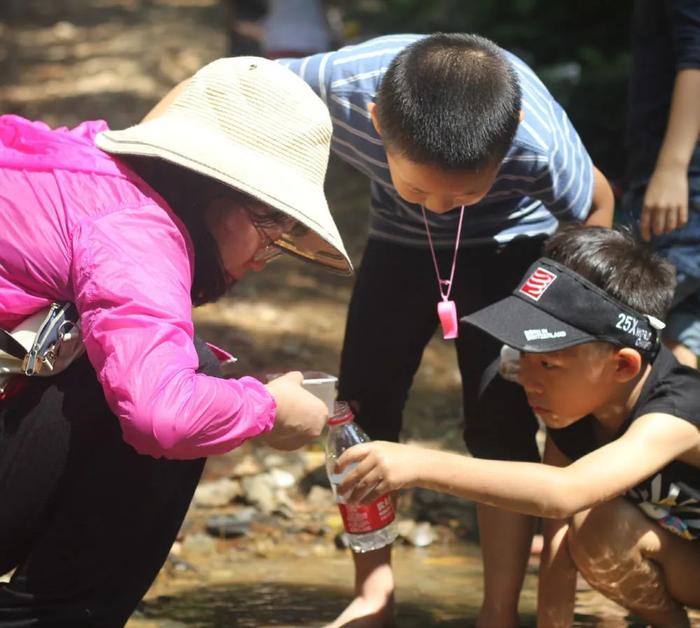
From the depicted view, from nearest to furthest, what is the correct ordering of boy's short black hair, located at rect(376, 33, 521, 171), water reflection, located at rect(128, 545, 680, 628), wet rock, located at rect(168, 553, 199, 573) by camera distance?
boy's short black hair, located at rect(376, 33, 521, 171) → water reflection, located at rect(128, 545, 680, 628) → wet rock, located at rect(168, 553, 199, 573)

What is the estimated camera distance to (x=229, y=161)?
2695 mm

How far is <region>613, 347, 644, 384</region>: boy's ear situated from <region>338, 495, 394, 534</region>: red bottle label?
0.64 meters

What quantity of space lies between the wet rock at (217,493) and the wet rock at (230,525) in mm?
150

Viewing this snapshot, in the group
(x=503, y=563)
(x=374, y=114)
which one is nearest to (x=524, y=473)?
(x=503, y=563)

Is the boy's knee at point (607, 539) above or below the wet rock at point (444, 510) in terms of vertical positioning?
above

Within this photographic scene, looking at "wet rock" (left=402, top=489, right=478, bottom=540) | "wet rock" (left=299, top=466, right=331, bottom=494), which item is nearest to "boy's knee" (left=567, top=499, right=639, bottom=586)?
"wet rock" (left=402, top=489, right=478, bottom=540)

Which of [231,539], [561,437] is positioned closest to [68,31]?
[231,539]

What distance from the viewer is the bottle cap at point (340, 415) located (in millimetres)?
3282

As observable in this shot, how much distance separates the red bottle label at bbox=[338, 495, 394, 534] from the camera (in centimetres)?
333

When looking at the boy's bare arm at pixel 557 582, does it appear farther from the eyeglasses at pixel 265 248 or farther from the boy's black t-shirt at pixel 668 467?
the eyeglasses at pixel 265 248

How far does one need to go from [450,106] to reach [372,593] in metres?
1.33

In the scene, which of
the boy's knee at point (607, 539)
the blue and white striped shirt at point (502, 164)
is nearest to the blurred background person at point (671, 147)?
the blue and white striped shirt at point (502, 164)

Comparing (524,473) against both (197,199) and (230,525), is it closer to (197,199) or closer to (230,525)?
(197,199)

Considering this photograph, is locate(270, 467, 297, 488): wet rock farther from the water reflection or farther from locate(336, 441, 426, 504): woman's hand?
locate(336, 441, 426, 504): woman's hand
